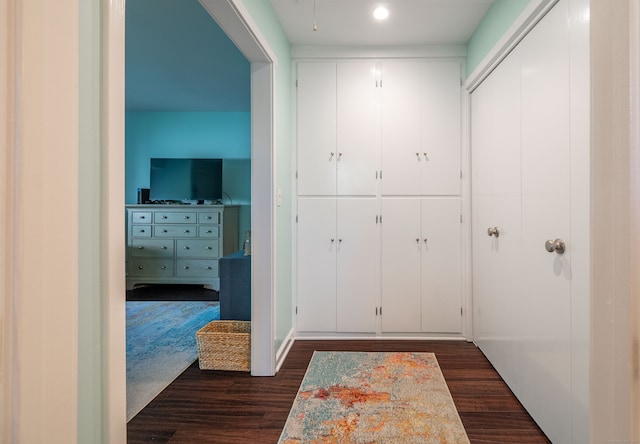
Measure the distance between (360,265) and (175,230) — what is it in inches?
118

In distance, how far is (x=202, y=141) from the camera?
17.6ft

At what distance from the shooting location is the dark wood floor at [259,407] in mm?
1748

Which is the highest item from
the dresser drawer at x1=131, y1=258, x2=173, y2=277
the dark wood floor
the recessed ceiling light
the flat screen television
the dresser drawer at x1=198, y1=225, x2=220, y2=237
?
the recessed ceiling light

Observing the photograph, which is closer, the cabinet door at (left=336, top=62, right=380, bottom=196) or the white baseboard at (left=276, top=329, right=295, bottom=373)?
the white baseboard at (left=276, top=329, right=295, bottom=373)

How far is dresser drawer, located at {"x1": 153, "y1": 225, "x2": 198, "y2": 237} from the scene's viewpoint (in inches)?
193

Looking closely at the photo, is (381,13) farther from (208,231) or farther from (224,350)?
(208,231)

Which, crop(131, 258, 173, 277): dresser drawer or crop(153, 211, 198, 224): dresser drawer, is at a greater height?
crop(153, 211, 198, 224): dresser drawer

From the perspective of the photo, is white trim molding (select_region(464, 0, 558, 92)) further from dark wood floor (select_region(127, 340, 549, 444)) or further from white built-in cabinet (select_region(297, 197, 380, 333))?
dark wood floor (select_region(127, 340, 549, 444))

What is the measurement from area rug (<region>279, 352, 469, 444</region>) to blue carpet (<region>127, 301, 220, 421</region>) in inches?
36.2

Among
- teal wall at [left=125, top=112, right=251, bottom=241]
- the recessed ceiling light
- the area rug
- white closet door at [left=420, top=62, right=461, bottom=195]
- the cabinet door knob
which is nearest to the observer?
the area rug

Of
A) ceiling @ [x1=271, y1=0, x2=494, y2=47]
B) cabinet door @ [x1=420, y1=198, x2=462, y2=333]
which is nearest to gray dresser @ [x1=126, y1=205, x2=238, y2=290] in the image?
ceiling @ [x1=271, y1=0, x2=494, y2=47]

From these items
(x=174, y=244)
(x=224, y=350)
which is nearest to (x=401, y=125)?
(x=224, y=350)

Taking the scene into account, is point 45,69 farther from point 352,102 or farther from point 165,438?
point 352,102

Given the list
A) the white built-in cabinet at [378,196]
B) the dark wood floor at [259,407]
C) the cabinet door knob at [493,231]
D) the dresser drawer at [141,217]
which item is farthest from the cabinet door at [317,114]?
the dresser drawer at [141,217]
